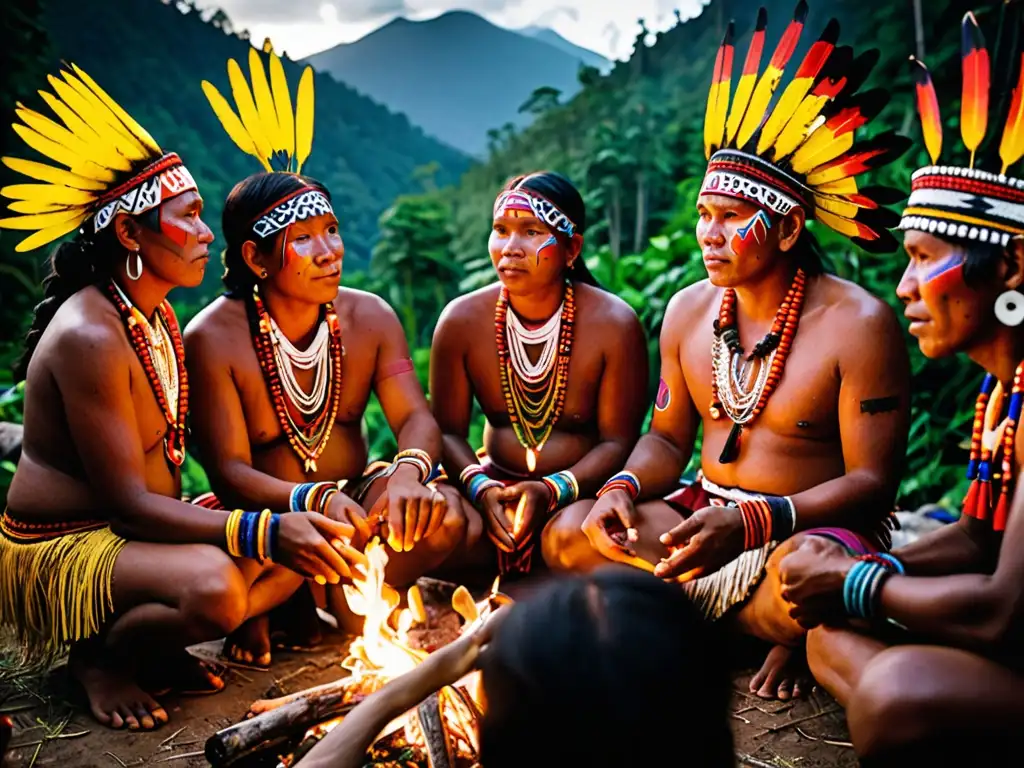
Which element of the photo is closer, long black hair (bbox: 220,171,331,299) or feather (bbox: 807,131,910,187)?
feather (bbox: 807,131,910,187)

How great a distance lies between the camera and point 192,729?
3.37 metres

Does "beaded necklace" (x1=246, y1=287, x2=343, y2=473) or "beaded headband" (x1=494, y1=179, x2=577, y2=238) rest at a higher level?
"beaded headband" (x1=494, y1=179, x2=577, y2=238)

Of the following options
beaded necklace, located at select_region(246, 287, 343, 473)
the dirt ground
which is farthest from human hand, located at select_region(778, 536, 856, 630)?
beaded necklace, located at select_region(246, 287, 343, 473)

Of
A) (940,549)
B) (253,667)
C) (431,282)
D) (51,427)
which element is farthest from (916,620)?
(431,282)

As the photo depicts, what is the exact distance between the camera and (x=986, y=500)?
277 centimetres

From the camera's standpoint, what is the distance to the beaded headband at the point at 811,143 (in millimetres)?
3545

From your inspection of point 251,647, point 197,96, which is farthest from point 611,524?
point 197,96

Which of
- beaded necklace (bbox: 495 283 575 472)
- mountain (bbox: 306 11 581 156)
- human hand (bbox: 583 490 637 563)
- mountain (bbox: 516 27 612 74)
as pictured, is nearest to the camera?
human hand (bbox: 583 490 637 563)

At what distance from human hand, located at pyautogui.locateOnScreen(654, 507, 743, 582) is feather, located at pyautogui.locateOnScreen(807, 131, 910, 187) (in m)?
1.41

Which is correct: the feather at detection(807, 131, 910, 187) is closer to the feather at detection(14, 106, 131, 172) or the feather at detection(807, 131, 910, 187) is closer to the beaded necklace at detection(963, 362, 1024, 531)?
the beaded necklace at detection(963, 362, 1024, 531)

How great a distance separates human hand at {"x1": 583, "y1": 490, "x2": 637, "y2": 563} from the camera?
3654 mm

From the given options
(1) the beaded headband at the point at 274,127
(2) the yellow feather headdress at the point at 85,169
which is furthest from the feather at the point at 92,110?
(1) the beaded headband at the point at 274,127

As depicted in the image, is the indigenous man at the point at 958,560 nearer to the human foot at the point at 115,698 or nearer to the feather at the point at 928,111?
the feather at the point at 928,111

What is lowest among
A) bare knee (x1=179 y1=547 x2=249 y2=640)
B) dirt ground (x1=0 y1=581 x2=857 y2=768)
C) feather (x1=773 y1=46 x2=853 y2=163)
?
dirt ground (x1=0 y1=581 x2=857 y2=768)
